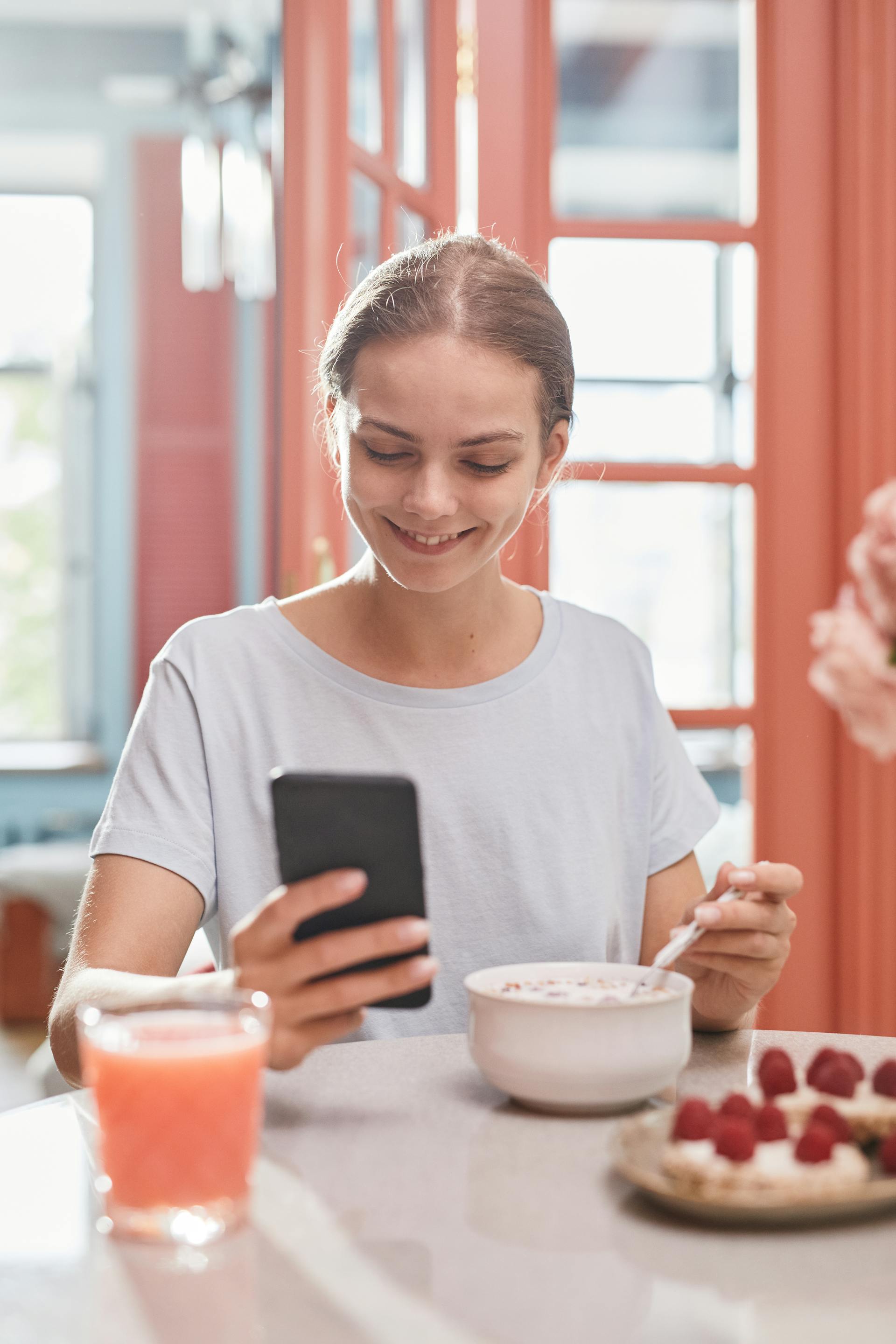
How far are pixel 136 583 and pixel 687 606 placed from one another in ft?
10.2

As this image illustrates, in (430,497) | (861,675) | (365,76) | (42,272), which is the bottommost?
(861,675)

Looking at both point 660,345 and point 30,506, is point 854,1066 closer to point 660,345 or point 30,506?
point 660,345

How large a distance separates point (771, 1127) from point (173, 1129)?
29 centimetres

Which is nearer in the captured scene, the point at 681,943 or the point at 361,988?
the point at 361,988

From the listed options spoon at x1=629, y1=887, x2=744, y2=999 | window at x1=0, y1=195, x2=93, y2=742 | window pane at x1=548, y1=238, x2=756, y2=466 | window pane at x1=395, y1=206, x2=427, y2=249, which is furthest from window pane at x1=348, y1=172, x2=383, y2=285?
window at x1=0, y1=195, x2=93, y2=742

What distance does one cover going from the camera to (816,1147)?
627mm

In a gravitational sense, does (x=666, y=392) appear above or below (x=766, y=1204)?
above

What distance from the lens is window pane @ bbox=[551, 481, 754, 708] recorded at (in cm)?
213

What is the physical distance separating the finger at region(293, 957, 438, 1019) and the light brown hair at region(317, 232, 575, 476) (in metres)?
0.58

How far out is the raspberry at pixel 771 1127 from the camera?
25.7 inches

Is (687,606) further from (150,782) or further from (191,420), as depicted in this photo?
(191,420)

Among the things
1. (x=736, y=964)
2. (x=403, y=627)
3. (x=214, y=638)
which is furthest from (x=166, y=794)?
(x=736, y=964)

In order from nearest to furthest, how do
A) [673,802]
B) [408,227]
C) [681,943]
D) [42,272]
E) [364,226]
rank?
[681,943] < [673,802] < [364,226] < [408,227] < [42,272]

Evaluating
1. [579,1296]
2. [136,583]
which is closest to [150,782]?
[579,1296]
